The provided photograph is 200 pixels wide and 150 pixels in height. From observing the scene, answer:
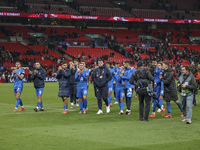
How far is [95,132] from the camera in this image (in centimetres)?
1146

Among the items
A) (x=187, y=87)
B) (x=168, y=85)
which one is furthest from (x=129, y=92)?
(x=187, y=87)

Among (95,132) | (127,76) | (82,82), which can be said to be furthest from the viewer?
(82,82)

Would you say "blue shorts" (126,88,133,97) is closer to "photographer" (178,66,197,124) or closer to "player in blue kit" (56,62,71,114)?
"player in blue kit" (56,62,71,114)

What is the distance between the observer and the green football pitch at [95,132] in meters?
9.53

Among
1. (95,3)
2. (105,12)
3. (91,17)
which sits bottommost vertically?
(91,17)

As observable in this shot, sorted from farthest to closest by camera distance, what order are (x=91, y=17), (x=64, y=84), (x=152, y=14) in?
(x=152, y=14) → (x=91, y=17) → (x=64, y=84)

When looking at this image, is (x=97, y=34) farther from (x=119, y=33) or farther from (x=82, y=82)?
(x=82, y=82)

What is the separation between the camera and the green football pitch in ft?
31.3

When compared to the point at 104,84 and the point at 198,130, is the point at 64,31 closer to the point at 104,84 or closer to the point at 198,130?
the point at 104,84

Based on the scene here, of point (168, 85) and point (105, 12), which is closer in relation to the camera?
point (168, 85)

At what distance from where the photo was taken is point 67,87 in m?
16.9

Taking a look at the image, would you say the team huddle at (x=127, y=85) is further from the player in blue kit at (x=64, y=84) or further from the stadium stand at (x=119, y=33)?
the stadium stand at (x=119, y=33)

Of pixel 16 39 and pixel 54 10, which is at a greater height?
pixel 54 10

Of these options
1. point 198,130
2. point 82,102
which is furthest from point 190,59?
point 198,130
